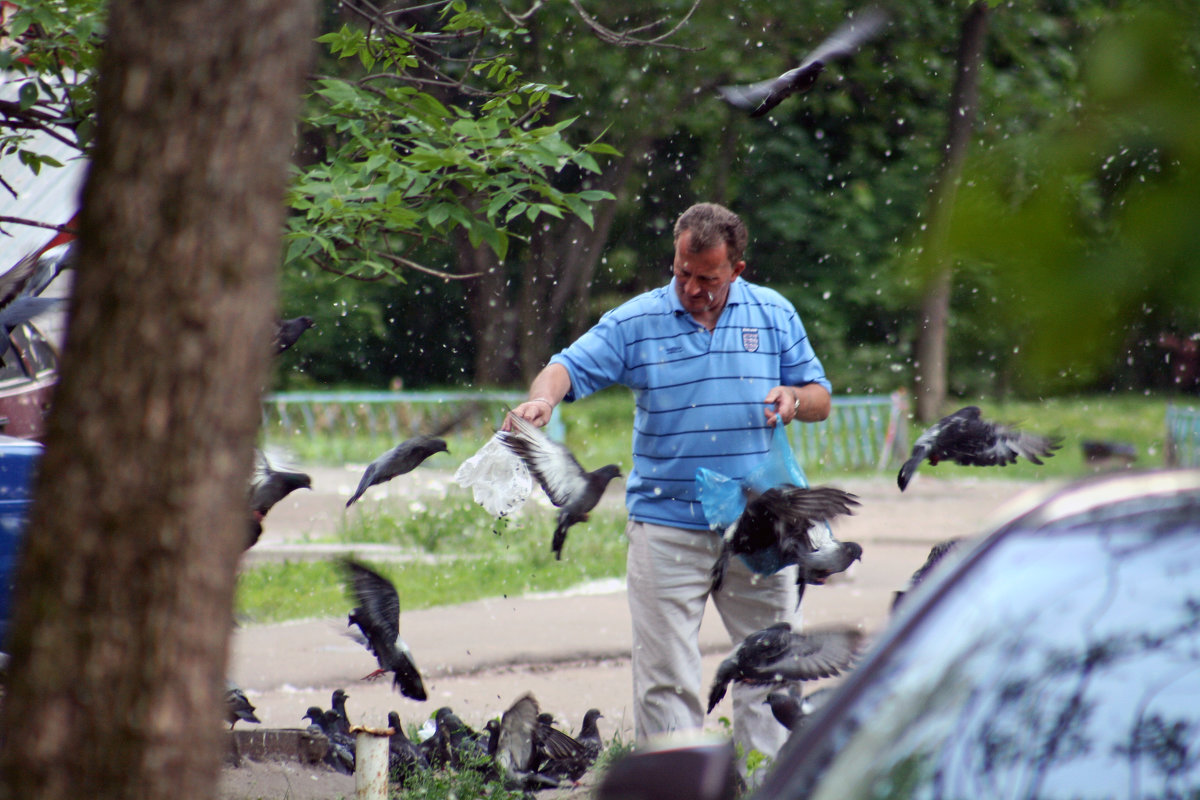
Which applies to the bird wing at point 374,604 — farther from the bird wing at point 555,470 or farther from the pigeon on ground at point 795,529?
the pigeon on ground at point 795,529

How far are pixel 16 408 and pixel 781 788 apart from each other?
499 centimetres

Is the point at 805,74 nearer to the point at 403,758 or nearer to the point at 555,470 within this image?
the point at 555,470

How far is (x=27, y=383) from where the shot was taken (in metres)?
5.92

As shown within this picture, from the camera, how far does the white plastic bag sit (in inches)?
156

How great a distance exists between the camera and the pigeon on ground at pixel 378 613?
4.01 meters

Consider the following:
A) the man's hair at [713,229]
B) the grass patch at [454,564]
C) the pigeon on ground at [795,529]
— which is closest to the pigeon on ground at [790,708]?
the pigeon on ground at [795,529]

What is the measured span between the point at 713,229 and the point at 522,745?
76.8 inches

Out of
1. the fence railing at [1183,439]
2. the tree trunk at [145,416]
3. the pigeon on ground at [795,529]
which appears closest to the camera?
the tree trunk at [145,416]

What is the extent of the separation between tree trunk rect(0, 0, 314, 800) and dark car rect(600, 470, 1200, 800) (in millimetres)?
706

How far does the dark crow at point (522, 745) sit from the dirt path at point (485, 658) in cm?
56

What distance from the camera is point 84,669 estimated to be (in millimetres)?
1577

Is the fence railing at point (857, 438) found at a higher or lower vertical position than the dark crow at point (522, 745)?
higher

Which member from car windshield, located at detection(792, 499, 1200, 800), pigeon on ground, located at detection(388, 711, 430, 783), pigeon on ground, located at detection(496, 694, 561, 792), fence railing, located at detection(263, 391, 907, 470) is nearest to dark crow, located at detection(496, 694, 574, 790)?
pigeon on ground, located at detection(496, 694, 561, 792)

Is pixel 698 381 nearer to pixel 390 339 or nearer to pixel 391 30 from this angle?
pixel 391 30
